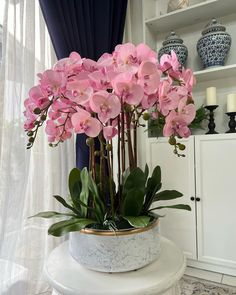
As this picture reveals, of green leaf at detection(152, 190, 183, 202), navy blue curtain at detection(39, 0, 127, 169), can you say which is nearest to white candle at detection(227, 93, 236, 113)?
navy blue curtain at detection(39, 0, 127, 169)

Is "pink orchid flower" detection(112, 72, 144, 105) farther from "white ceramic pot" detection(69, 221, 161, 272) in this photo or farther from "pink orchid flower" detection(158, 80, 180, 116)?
"white ceramic pot" detection(69, 221, 161, 272)

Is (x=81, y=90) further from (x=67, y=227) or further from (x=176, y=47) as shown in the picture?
(x=176, y=47)

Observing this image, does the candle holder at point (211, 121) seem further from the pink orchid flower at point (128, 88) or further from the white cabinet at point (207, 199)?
the pink orchid flower at point (128, 88)

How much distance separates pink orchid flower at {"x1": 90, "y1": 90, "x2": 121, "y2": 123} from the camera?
44 centimetres

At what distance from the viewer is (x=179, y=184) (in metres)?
1.54

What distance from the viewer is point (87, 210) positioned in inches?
22.2

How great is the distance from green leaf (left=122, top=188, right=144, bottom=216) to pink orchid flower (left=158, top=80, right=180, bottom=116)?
0.68 feet

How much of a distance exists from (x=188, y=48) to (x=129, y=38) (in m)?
0.49

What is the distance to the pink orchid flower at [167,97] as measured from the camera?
0.48 metres

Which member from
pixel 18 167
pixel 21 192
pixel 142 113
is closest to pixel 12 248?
pixel 21 192

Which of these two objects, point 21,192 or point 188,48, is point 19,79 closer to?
point 21,192

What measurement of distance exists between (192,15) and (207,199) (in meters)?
1.32

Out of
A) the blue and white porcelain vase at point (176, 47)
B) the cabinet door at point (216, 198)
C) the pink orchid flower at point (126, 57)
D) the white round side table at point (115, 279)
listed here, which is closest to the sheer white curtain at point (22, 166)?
the white round side table at point (115, 279)

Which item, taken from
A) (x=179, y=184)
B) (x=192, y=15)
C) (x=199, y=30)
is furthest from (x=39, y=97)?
(x=199, y=30)
